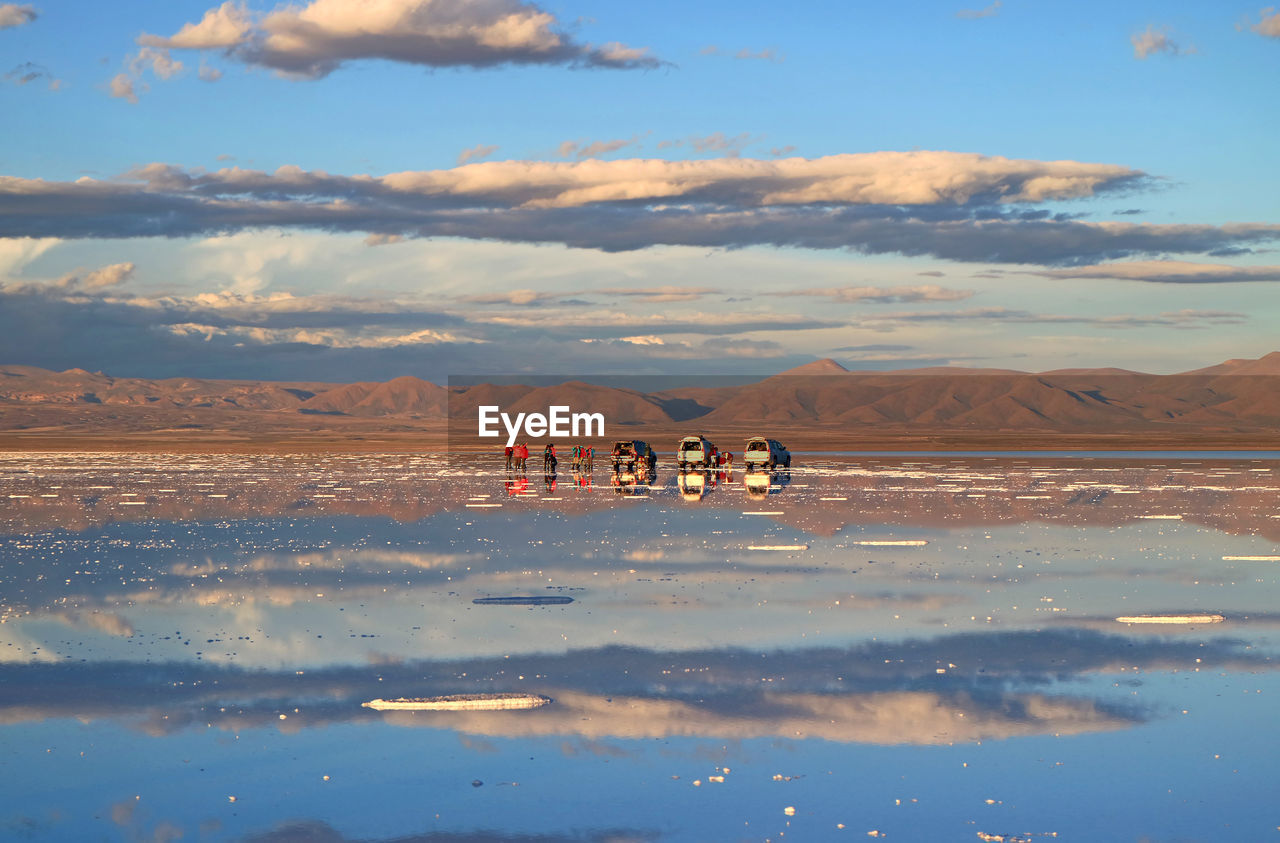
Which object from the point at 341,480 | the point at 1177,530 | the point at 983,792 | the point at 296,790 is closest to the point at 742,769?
the point at 983,792

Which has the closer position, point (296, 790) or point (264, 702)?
point (296, 790)

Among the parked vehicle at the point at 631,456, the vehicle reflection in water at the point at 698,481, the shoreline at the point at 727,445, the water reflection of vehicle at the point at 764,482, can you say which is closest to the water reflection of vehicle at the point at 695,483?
the vehicle reflection in water at the point at 698,481

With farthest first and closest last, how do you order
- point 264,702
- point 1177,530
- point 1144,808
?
point 1177,530
point 264,702
point 1144,808

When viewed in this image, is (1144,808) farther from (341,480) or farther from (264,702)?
(341,480)

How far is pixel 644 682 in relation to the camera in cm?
1246

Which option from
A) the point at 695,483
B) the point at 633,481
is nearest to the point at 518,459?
the point at 633,481

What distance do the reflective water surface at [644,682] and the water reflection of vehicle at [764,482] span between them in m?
14.6

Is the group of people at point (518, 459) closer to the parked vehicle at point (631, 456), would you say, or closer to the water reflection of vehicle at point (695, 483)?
the parked vehicle at point (631, 456)

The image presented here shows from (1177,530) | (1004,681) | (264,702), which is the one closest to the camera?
(264,702)

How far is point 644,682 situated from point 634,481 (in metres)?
38.5

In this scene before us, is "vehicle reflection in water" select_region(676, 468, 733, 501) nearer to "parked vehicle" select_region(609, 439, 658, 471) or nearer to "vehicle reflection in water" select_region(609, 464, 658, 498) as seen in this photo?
"vehicle reflection in water" select_region(609, 464, 658, 498)

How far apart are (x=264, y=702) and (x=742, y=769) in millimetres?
4917

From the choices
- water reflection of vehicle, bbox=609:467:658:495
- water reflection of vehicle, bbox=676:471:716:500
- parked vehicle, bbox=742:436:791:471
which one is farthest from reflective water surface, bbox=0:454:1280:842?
parked vehicle, bbox=742:436:791:471

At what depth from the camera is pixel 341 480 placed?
5056 cm
